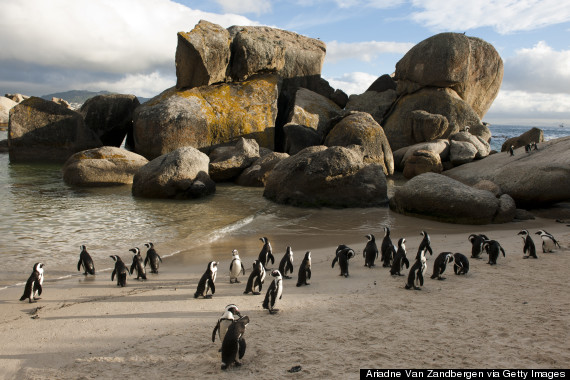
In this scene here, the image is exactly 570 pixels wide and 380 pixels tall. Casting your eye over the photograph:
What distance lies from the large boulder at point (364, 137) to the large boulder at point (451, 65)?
8.58 m

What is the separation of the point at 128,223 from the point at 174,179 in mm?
4238

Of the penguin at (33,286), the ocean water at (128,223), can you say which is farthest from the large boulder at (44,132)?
the penguin at (33,286)

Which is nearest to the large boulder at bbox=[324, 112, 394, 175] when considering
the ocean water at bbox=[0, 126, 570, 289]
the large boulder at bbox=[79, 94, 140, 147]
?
the ocean water at bbox=[0, 126, 570, 289]

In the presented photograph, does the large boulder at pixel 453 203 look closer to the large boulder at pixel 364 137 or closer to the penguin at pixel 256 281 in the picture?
the large boulder at pixel 364 137

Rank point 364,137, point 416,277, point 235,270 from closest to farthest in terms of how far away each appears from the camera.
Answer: point 416,277 → point 235,270 → point 364,137

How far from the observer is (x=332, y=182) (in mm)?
14906

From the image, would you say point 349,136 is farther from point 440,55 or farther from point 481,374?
point 481,374

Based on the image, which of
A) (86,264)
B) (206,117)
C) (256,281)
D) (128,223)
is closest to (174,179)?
(128,223)

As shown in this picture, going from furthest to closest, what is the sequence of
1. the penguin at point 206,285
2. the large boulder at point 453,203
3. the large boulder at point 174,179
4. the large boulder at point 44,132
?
1. the large boulder at point 44,132
2. the large boulder at point 174,179
3. the large boulder at point 453,203
4. the penguin at point 206,285

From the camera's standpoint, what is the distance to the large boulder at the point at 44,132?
25922 millimetres

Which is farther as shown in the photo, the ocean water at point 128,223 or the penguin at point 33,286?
the ocean water at point 128,223

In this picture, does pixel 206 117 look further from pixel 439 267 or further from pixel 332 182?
pixel 439 267

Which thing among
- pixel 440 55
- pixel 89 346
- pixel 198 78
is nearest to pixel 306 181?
pixel 89 346

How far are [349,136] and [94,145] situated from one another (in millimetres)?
16968
